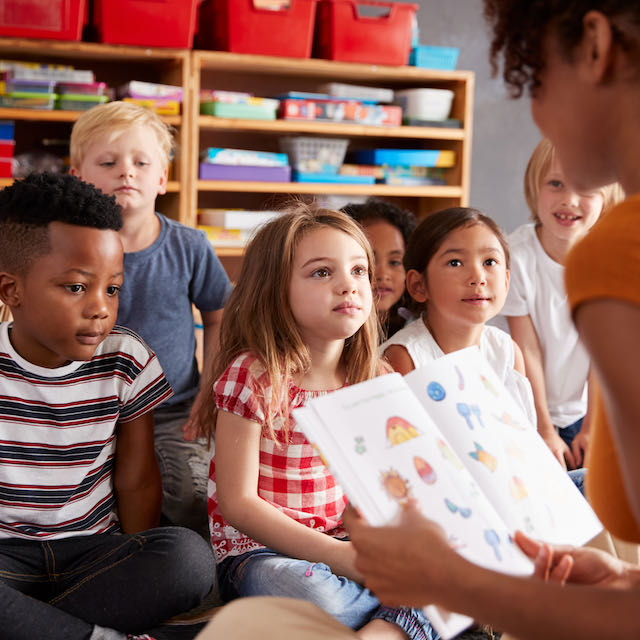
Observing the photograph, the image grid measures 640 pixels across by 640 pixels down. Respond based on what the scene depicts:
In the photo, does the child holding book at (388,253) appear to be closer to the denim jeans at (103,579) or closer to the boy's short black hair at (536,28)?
the denim jeans at (103,579)

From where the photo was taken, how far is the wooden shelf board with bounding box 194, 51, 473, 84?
110 inches

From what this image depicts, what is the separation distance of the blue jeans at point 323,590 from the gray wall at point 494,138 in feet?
8.53

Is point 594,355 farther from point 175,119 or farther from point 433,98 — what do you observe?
point 433,98

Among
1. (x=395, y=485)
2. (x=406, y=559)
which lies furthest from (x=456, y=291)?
(x=406, y=559)

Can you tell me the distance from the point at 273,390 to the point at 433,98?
2.06m

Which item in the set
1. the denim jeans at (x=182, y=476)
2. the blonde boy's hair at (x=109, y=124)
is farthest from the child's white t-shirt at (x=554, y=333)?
the blonde boy's hair at (x=109, y=124)

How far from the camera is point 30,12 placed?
8.23ft

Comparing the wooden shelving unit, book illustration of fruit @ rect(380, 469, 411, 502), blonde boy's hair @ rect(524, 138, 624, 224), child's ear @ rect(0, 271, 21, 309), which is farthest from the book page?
the wooden shelving unit

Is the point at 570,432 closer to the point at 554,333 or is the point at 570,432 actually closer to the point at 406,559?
the point at 554,333

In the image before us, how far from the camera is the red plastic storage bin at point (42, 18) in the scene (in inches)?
97.9

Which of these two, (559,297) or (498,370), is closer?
(498,370)

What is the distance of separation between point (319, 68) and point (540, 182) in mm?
1103

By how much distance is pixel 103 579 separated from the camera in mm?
1237

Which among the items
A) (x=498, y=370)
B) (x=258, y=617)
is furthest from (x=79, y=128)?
(x=258, y=617)
